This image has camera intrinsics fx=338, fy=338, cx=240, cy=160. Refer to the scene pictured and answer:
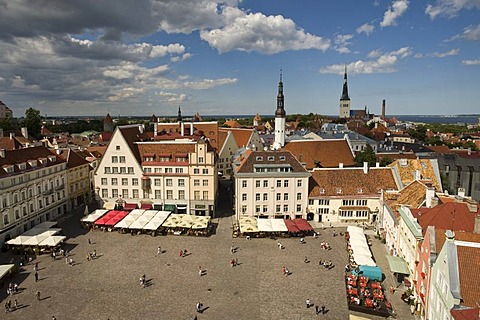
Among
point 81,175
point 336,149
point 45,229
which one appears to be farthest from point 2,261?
point 336,149

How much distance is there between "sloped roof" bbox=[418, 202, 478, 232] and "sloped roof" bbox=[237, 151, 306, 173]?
71.5 feet

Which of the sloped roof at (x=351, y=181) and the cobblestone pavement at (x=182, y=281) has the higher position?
the sloped roof at (x=351, y=181)

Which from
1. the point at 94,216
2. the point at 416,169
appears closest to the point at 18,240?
the point at 94,216

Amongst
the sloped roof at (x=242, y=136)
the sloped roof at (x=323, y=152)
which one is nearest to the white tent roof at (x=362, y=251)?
A: the sloped roof at (x=323, y=152)

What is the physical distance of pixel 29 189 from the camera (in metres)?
49.9

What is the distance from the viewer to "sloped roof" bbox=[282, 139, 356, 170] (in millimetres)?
71688

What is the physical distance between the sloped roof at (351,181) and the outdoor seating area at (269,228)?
24.7 feet

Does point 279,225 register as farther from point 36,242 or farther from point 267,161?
point 36,242

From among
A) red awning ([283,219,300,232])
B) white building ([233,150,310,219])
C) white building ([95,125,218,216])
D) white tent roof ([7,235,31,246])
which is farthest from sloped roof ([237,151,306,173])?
white tent roof ([7,235,31,246])

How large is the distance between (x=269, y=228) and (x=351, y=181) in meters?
17.8

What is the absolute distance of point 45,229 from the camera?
4647 cm

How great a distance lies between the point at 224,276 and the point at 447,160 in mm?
61495

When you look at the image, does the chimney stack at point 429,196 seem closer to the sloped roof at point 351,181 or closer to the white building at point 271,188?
the sloped roof at point 351,181

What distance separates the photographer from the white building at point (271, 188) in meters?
53.8
